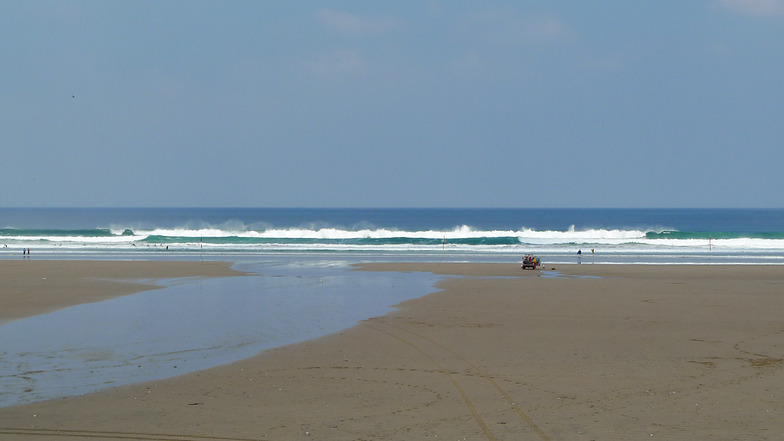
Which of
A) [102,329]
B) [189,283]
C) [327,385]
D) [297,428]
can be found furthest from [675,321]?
[189,283]

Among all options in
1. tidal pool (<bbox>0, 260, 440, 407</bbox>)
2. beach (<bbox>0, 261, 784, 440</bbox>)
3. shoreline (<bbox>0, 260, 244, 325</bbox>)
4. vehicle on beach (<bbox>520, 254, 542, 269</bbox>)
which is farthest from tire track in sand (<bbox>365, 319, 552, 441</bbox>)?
vehicle on beach (<bbox>520, 254, 542, 269</bbox>)

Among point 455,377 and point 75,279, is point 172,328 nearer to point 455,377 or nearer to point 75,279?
point 455,377

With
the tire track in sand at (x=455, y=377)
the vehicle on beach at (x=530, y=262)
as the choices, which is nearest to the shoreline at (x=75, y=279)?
the tire track in sand at (x=455, y=377)

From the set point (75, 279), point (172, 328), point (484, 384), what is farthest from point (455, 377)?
point (75, 279)

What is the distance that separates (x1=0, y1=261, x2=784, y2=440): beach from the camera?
7.80 m

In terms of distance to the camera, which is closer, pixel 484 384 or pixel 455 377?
pixel 484 384

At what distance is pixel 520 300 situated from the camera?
64.5ft

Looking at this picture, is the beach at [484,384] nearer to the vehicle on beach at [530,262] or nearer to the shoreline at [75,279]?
the shoreline at [75,279]

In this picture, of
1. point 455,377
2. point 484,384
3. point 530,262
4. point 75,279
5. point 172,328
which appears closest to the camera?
point 484,384

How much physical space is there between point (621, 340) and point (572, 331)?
1.25 meters

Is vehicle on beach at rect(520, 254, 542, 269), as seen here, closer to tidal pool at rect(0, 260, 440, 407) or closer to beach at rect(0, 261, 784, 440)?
tidal pool at rect(0, 260, 440, 407)

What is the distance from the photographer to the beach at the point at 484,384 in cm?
780

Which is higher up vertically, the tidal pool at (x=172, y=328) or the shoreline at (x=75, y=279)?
the shoreline at (x=75, y=279)

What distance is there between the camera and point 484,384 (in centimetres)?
983
